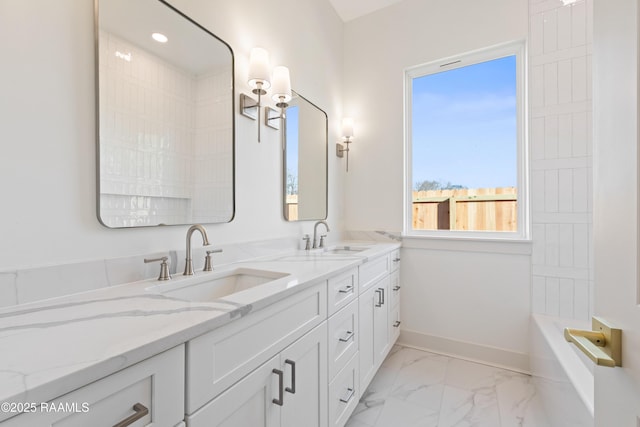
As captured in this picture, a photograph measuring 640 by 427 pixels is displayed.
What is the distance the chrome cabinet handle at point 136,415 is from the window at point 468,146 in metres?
2.25

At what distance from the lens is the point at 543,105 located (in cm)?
195

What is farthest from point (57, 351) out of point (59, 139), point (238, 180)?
point (238, 180)

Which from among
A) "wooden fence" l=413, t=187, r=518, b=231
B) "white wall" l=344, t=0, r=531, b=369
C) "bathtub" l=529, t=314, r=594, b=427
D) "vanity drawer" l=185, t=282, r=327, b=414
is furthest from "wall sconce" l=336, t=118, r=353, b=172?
"bathtub" l=529, t=314, r=594, b=427

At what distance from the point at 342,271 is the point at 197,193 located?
0.75 m

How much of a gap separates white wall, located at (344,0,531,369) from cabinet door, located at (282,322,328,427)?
1.43 metres

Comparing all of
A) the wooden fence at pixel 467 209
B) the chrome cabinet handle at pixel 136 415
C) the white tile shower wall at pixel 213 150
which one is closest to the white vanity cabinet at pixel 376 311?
the wooden fence at pixel 467 209

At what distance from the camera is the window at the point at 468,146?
216cm

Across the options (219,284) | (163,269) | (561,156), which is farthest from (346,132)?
(163,269)

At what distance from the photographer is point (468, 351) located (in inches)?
86.7

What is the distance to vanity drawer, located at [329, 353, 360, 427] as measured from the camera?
1.28 m

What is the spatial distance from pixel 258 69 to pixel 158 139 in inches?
24.9

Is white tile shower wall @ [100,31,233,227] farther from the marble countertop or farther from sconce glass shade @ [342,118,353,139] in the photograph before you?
sconce glass shade @ [342,118,353,139]

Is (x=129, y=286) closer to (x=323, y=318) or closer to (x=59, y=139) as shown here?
(x=59, y=139)

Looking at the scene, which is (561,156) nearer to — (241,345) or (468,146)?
(468,146)
